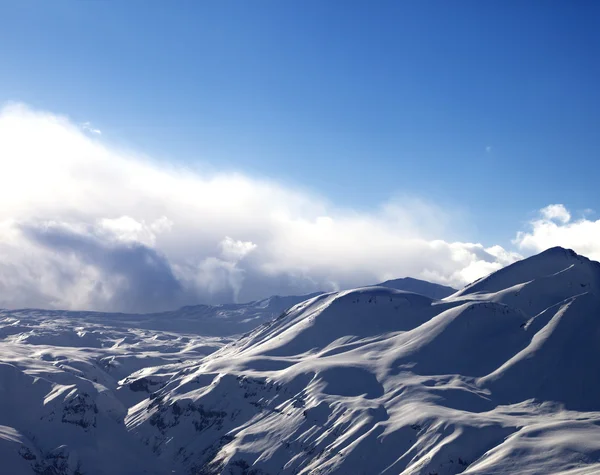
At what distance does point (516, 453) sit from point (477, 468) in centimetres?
1344

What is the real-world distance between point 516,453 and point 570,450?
1558 centimetres

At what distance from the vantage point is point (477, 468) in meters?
197

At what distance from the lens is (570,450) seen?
195 metres

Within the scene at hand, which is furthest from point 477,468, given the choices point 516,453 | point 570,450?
point 570,450

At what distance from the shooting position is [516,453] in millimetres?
199875

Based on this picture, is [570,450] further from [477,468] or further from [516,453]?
[477,468]

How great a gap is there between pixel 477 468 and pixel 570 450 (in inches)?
1108
